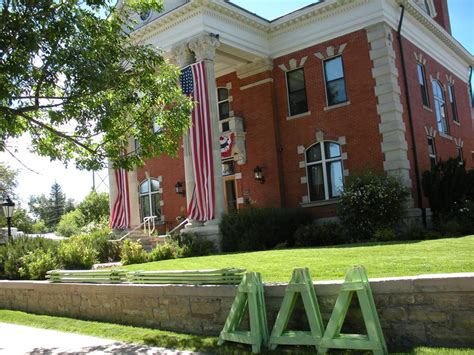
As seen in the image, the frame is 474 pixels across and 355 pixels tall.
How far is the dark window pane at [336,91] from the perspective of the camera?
811 inches

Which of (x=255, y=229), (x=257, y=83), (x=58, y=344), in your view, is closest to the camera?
(x=58, y=344)

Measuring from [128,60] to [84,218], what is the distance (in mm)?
46209

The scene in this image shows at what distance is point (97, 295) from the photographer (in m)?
10.3

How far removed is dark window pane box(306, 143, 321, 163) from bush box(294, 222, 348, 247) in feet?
14.5

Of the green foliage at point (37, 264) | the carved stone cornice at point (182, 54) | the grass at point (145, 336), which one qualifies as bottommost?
the grass at point (145, 336)

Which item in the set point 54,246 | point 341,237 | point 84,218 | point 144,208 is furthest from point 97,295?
point 84,218

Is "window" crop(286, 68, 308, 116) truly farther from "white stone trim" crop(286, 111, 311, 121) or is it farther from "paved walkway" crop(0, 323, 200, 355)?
"paved walkway" crop(0, 323, 200, 355)

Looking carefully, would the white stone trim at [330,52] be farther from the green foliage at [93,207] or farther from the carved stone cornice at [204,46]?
the green foliage at [93,207]

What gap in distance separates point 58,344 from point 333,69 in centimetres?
1599

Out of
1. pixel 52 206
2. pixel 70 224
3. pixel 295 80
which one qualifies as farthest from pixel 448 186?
pixel 52 206

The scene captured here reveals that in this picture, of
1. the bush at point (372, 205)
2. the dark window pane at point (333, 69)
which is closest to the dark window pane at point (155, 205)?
the dark window pane at point (333, 69)

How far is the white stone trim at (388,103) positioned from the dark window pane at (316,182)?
2.94m

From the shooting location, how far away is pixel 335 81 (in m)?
20.8

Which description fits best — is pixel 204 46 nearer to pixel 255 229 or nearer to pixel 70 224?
pixel 255 229
